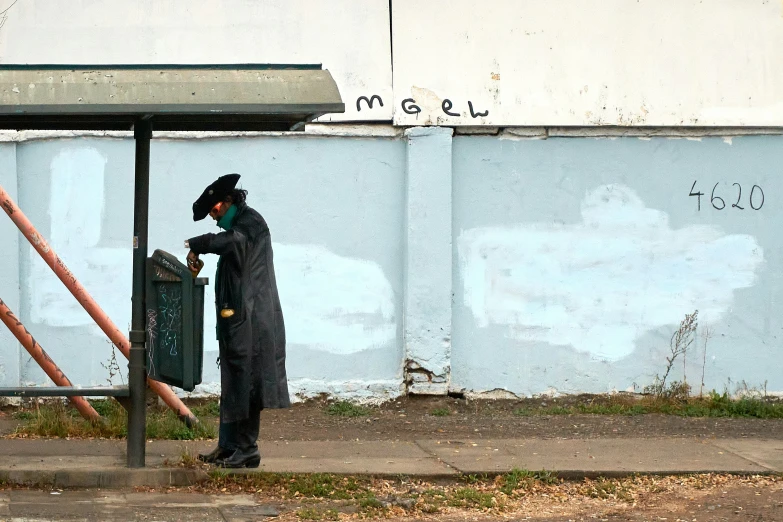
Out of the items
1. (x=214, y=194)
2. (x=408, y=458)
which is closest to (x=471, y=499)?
(x=408, y=458)

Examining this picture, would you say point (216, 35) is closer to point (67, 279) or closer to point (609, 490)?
point (67, 279)

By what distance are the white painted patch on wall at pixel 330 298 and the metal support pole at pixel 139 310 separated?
279 cm

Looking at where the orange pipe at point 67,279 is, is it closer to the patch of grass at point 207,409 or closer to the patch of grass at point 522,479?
the patch of grass at point 207,409

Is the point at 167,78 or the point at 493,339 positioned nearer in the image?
the point at 167,78

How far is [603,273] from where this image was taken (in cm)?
939

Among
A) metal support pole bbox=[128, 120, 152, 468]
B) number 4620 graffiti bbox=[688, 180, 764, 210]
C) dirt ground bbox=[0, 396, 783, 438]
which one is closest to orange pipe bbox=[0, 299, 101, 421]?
dirt ground bbox=[0, 396, 783, 438]

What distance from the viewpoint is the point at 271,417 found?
8820mm

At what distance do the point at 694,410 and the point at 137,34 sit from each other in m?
5.61

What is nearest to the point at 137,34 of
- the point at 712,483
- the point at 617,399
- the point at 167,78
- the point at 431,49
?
the point at 431,49

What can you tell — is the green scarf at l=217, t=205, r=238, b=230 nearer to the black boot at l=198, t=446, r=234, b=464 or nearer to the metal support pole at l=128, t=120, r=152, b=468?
the metal support pole at l=128, t=120, r=152, b=468

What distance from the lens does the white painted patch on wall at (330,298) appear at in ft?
29.8

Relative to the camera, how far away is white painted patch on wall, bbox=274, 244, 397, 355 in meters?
9.09

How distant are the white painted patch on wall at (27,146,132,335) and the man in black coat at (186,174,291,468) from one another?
2709mm

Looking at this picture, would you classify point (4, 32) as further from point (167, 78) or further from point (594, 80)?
point (594, 80)
